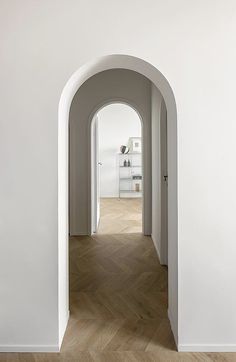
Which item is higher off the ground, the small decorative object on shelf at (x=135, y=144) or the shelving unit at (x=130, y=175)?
the small decorative object on shelf at (x=135, y=144)

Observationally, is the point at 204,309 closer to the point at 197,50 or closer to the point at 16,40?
the point at 197,50

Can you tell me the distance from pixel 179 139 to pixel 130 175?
8612 millimetres

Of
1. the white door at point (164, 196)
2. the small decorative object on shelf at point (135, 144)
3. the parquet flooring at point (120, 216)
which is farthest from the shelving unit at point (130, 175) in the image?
the white door at point (164, 196)

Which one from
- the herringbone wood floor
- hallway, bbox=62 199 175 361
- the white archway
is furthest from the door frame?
the white archway

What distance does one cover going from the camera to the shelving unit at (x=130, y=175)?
10.5 m

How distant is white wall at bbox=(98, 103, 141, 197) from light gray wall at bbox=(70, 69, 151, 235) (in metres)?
5.02

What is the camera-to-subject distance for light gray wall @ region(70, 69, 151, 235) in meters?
5.14

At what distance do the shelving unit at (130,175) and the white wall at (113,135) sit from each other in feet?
0.54

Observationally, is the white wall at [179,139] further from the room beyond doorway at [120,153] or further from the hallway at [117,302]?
the room beyond doorway at [120,153]

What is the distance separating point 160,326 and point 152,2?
250cm

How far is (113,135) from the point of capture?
10469mm

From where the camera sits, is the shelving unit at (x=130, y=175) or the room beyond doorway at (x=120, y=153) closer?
the room beyond doorway at (x=120, y=153)

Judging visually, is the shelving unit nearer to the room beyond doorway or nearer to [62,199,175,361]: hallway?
the room beyond doorway

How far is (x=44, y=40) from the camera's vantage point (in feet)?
6.63
